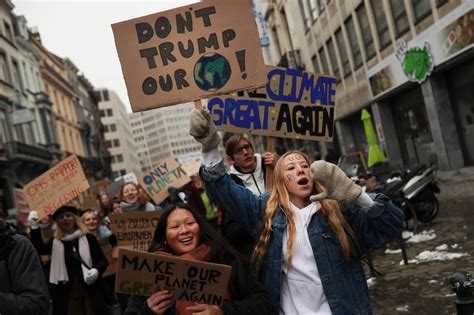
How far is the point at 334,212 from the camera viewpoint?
2.63 m

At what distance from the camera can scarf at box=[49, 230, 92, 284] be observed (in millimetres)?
5434

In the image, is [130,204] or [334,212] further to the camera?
[130,204]

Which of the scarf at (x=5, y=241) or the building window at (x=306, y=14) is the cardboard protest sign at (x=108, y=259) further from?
the building window at (x=306, y=14)

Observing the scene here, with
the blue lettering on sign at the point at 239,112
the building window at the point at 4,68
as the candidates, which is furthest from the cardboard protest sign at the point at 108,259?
the building window at the point at 4,68

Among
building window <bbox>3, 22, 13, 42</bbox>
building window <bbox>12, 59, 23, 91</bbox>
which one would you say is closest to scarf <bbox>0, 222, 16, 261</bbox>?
building window <bbox>12, 59, 23, 91</bbox>

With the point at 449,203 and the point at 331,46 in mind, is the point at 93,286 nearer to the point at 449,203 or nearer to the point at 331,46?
the point at 449,203

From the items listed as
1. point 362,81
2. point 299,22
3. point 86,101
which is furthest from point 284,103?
point 86,101

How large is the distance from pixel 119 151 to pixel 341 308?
343 feet

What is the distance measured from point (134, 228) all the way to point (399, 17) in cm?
1331

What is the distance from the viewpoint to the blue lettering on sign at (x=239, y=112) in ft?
16.5

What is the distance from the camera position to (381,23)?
17906 millimetres

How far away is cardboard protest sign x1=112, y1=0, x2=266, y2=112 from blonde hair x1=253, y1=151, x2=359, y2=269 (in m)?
1.17

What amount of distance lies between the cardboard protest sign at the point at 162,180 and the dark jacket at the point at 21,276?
21.6 ft

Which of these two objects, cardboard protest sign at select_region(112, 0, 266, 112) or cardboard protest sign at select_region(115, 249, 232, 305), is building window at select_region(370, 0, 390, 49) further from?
cardboard protest sign at select_region(115, 249, 232, 305)
